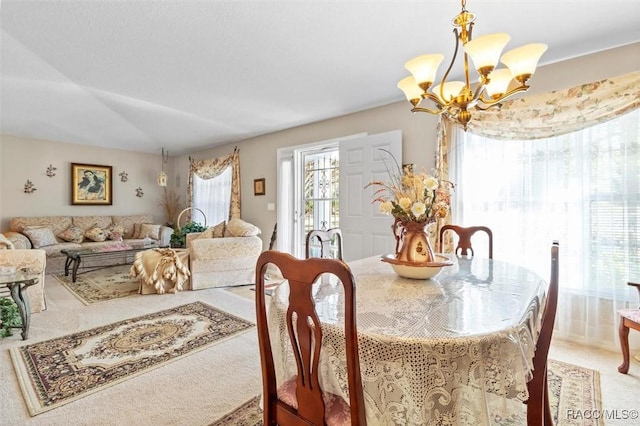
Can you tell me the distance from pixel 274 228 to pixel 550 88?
3859mm

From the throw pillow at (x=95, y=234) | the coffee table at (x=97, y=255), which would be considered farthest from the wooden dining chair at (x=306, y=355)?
the throw pillow at (x=95, y=234)

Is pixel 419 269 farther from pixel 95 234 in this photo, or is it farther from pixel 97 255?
pixel 95 234

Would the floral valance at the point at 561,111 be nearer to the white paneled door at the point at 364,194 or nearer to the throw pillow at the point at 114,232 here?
the white paneled door at the point at 364,194

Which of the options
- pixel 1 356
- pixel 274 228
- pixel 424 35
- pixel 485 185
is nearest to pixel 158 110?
pixel 274 228

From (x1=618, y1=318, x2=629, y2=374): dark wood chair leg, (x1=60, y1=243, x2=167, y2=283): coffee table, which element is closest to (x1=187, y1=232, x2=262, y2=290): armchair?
(x1=60, y1=243, x2=167, y2=283): coffee table

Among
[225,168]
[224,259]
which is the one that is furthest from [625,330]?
Result: [225,168]

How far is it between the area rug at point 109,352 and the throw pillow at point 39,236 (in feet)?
11.0

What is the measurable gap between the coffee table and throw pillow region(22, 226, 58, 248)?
0.53 metres

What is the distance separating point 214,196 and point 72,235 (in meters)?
2.48

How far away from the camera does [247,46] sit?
2393 mm

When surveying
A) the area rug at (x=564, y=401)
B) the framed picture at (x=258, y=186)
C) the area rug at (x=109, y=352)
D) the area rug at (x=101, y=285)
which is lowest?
the area rug at (x=564, y=401)

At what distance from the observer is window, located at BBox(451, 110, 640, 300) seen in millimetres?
2275

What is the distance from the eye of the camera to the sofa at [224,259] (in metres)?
3.89

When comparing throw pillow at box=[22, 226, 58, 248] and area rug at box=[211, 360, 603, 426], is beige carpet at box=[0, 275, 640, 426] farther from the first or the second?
throw pillow at box=[22, 226, 58, 248]
